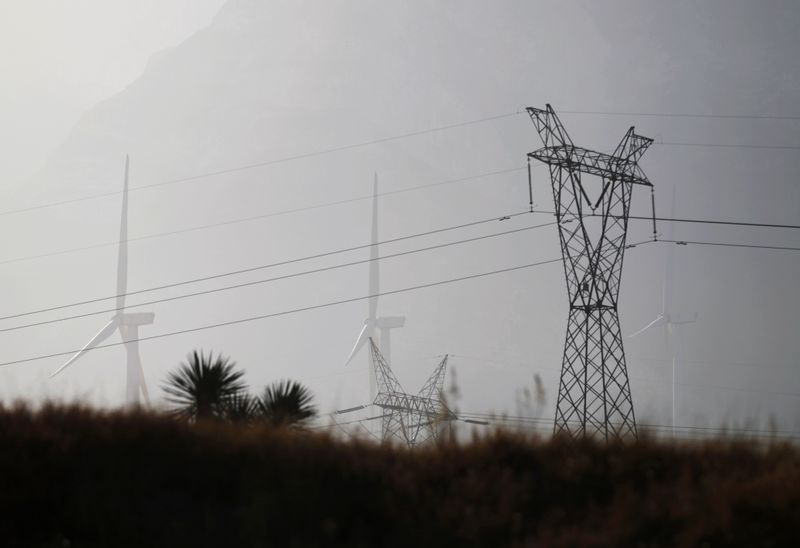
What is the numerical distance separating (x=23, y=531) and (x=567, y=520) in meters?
6.43

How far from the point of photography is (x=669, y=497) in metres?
11.6

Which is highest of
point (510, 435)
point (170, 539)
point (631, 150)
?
point (631, 150)

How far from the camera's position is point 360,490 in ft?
39.1

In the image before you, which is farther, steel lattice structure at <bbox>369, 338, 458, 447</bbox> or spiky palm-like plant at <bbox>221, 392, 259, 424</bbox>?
steel lattice structure at <bbox>369, 338, 458, 447</bbox>

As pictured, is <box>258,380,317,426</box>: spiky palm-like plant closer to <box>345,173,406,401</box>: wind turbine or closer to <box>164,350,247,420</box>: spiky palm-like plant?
<box>164,350,247,420</box>: spiky palm-like plant

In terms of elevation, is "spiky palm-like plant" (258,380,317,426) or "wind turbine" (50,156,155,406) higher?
"wind turbine" (50,156,155,406)

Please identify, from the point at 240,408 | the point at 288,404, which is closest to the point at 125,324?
the point at 288,404

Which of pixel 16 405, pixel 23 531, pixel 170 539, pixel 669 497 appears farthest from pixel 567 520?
pixel 16 405

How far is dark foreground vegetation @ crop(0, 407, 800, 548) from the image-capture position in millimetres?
10727

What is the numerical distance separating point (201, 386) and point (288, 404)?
174 cm

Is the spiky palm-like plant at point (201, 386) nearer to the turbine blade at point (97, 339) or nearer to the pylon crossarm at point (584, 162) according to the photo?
the pylon crossarm at point (584, 162)

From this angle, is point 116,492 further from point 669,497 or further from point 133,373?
point 133,373

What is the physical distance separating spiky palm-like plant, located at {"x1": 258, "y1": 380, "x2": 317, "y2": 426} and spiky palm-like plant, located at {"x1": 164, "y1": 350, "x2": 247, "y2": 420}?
2.32ft

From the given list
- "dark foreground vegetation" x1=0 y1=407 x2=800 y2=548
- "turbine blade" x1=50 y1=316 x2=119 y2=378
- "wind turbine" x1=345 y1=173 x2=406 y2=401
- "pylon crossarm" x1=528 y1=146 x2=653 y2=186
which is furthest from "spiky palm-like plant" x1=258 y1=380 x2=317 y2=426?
"wind turbine" x1=345 y1=173 x2=406 y2=401
